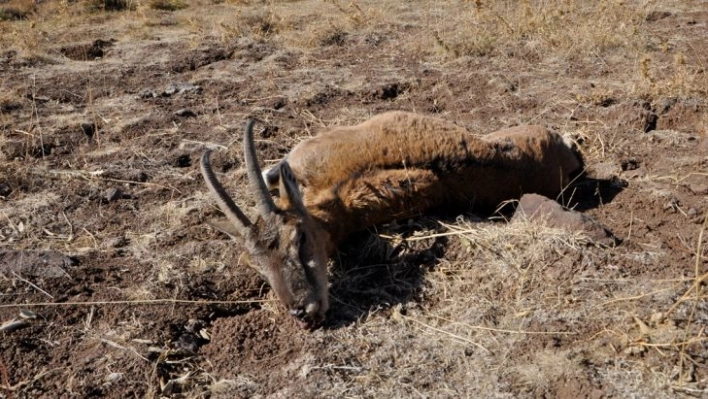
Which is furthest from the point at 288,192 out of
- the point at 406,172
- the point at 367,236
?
the point at 406,172

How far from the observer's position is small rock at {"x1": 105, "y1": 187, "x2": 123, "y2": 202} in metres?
6.39

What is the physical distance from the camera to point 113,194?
6414mm

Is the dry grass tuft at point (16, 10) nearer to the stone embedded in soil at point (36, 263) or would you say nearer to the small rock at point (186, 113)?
the small rock at point (186, 113)

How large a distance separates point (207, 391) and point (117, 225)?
→ 2470 millimetres

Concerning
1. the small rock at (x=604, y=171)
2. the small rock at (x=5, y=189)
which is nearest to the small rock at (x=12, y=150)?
the small rock at (x=5, y=189)

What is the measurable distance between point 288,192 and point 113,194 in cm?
250

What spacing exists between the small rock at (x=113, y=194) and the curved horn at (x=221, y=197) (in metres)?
2.37

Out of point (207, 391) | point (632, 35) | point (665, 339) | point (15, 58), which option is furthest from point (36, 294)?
point (632, 35)

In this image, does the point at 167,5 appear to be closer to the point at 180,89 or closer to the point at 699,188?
the point at 180,89

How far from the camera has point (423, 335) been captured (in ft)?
14.5

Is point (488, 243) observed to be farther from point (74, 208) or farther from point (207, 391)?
point (74, 208)

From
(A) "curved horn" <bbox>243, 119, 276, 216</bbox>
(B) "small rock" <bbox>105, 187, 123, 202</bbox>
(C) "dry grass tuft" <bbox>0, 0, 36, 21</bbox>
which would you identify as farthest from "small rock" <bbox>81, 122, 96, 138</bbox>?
(C) "dry grass tuft" <bbox>0, 0, 36, 21</bbox>

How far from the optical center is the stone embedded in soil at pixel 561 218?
4.95 m

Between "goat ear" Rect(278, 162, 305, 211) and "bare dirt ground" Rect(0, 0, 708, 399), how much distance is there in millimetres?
701
